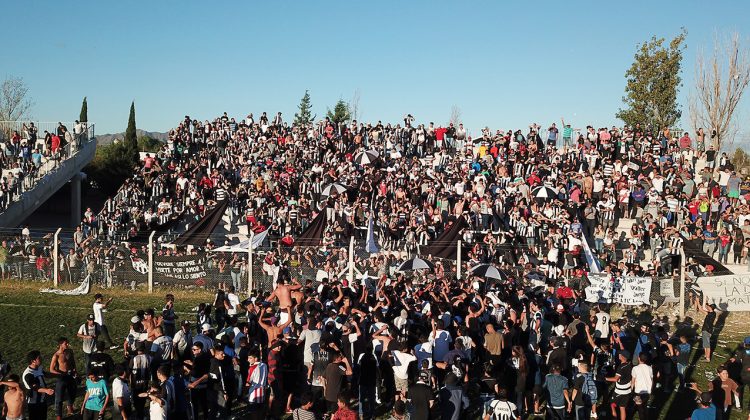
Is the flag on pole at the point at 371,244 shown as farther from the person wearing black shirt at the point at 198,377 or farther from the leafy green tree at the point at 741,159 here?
the leafy green tree at the point at 741,159

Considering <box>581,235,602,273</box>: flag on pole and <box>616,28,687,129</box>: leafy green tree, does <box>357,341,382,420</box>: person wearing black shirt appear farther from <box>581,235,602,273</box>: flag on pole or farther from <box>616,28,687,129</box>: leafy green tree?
<box>616,28,687,129</box>: leafy green tree

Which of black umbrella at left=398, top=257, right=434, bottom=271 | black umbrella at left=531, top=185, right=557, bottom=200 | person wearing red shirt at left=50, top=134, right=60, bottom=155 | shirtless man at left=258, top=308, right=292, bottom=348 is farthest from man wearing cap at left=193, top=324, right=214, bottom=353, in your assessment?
person wearing red shirt at left=50, top=134, right=60, bottom=155

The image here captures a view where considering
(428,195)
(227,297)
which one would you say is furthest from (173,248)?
(428,195)

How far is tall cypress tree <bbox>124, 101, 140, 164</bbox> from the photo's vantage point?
163 ft

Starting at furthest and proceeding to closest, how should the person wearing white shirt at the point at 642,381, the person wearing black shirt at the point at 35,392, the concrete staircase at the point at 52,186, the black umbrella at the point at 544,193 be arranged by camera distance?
the concrete staircase at the point at 52,186 < the black umbrella at the point at 544,193 < the person wearing white shirt at the point at 642,381 < the person wearing black shirt at the point at 35,392

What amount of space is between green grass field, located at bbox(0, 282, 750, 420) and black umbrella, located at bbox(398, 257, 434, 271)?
236 inches

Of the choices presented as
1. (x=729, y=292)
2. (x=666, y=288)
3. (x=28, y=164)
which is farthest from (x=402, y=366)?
(x=28, y=164)

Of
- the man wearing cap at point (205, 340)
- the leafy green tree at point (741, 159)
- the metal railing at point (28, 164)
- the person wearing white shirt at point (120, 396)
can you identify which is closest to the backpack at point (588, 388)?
the man wearing cap at point (205, 340)

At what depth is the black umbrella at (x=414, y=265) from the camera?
2025cm

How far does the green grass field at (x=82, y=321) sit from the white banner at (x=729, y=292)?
31 cm

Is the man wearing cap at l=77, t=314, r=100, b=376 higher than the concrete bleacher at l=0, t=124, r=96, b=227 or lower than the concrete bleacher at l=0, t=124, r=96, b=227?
lower

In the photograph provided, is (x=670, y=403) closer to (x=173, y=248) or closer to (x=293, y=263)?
(x=293, y=263)

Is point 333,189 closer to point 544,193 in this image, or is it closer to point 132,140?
point 544,193

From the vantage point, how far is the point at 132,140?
172ft
